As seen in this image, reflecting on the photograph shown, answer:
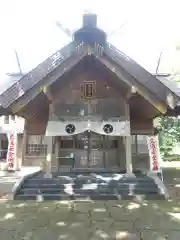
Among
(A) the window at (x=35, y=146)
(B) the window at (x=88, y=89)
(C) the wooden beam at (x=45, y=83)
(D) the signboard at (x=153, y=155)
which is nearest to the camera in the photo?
(C) the wooden beam at (x=45, y=83)

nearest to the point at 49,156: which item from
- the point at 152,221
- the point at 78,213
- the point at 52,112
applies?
the point at 52,112

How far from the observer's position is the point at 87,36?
10.0m

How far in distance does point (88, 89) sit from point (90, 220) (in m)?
6.02

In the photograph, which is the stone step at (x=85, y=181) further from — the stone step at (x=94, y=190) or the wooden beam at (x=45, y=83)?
the wooden beam at (x=45, y=83)

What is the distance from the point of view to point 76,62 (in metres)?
9.73

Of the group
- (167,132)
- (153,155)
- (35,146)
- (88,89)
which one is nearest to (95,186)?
(88,89)

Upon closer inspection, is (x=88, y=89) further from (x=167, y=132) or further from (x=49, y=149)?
(x=167, y=132)

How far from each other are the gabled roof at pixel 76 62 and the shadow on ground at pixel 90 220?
3.74m

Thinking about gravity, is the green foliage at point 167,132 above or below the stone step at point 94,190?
above

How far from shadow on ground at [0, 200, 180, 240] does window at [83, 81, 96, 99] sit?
178 inches

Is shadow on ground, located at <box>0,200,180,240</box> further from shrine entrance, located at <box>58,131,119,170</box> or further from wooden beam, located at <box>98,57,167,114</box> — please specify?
shrine entrance, located at <box>58,131,119,170</box>

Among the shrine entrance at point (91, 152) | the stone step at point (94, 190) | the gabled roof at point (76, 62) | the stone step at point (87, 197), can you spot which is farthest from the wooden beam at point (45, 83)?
the shrine entrance at point (91, 152)

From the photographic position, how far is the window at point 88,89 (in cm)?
1112

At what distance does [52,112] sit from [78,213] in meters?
4.81
